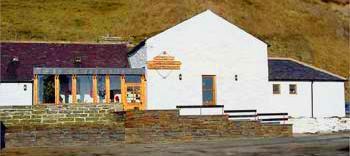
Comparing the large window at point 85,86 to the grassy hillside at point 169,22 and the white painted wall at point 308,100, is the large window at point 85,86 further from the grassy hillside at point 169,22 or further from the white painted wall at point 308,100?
the grassy hillside at point 169,22

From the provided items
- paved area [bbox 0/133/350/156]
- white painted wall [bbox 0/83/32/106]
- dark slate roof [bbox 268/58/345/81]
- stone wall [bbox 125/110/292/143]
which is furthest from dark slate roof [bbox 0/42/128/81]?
paved area [bbox 0/133/350/156]

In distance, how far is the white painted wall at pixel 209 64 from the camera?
3247 cm

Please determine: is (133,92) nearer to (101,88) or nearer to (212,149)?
(101,88)

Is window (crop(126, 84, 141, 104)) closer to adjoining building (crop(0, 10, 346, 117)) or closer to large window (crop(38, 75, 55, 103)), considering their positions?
adjoining building (crop(0, 10, 346, 117))

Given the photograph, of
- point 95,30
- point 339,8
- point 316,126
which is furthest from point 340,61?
point 316,126

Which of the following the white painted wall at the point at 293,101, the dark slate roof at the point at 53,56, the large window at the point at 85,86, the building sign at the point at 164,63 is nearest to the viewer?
the building sign at the point at 164,63

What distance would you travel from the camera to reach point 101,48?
3778 centimetres

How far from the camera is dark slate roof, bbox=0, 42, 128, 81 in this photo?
33.2 metres

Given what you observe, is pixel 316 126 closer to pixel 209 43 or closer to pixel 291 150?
pixel 209 43

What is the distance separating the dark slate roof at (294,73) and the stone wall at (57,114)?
34.8 feet

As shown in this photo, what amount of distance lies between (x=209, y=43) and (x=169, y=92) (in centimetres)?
357

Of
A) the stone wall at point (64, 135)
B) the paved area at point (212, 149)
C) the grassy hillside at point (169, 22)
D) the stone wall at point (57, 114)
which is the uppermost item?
the grassy hillside at point (169, 22)

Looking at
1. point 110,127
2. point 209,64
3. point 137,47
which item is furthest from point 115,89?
point 110,127

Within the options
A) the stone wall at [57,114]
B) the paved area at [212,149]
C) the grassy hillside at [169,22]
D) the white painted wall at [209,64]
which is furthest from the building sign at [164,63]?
the grassy hillside at [169,22]
